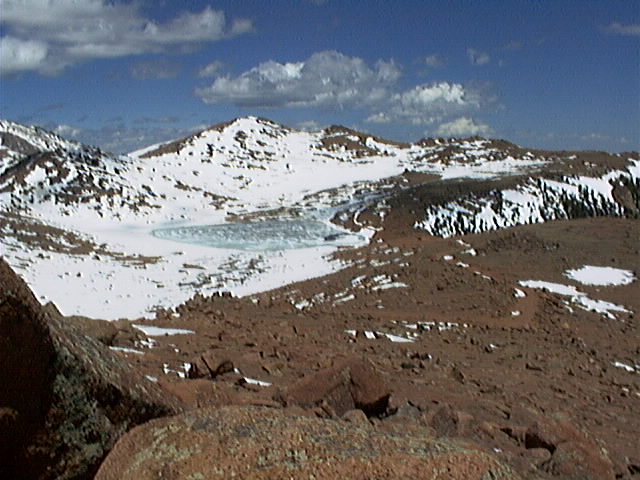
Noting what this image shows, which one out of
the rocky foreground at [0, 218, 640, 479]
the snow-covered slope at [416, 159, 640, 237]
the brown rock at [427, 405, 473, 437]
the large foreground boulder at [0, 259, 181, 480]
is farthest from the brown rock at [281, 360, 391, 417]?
the snow-covered slope at [416, 159, 640, 237]

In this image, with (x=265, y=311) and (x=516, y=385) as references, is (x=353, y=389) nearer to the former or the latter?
(x=516, y=385)

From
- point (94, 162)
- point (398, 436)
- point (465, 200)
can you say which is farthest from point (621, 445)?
point (94, 162)

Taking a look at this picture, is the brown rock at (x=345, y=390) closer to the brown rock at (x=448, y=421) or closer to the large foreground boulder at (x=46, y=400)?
the brown rock at (x=448, y=421)

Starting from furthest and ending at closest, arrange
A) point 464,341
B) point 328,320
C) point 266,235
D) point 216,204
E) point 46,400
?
1. point 216,204
2. point 266,235
3. point 328,320
4. point 464,341
5. point 46,400

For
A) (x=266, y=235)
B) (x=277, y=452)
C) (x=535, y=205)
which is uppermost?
(x=277, y=452)

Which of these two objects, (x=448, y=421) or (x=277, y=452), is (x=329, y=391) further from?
(x=277, y=452)

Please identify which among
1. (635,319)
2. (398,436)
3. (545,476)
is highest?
(398,436)

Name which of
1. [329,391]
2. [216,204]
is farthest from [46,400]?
[216,204]

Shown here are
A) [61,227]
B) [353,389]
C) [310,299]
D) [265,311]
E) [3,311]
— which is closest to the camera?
[3,311]
